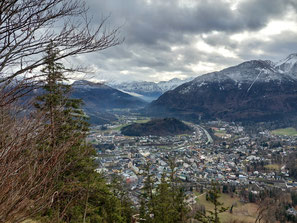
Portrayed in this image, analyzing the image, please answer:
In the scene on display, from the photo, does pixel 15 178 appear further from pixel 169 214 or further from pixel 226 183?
pixel 226 183

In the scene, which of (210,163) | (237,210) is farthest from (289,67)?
(237,210)

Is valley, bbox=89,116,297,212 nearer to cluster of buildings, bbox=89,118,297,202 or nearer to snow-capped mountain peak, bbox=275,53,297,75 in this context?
cluster of buildings, bbox=89,118,297,202

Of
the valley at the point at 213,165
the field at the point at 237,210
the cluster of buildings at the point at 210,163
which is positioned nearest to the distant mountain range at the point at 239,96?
the cluster of buildings at the point at 210,163

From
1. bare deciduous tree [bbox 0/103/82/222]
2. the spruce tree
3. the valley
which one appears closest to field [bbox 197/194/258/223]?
the valley

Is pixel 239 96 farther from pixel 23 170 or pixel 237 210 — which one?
pixel 23 170

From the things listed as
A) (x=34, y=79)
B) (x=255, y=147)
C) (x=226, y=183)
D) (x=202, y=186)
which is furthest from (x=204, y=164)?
(x=34, y=79)

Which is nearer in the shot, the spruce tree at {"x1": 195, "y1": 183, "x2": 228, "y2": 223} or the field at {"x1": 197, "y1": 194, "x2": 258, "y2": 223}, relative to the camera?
the spruce tree at {"x1": 195, "y1": 183, "x2": 228, "y2": 223}
